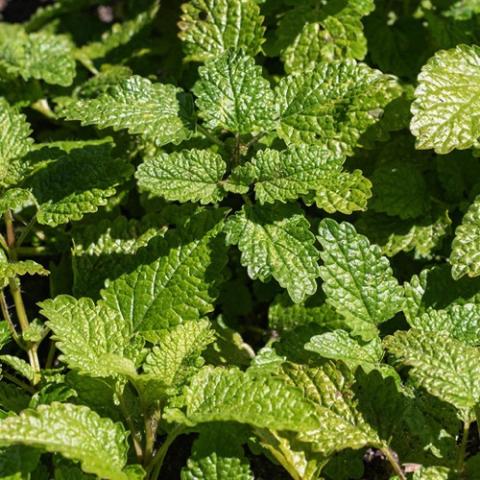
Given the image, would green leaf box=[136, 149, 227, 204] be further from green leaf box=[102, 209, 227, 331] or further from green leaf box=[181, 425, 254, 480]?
green leaf box=[181, 425, 254, 480]

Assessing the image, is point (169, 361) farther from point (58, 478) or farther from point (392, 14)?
point (392, 14)

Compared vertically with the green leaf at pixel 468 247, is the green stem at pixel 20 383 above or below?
below

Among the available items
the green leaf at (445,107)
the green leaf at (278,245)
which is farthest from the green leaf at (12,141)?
the green leaf at (445,107)

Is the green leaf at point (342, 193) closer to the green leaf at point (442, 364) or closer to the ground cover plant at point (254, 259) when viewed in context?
the ground cover plant at point (254, 259)

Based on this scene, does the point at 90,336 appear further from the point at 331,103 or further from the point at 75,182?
the point at 331,103

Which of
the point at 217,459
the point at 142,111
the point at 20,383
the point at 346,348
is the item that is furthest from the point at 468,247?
the point at 20,383
